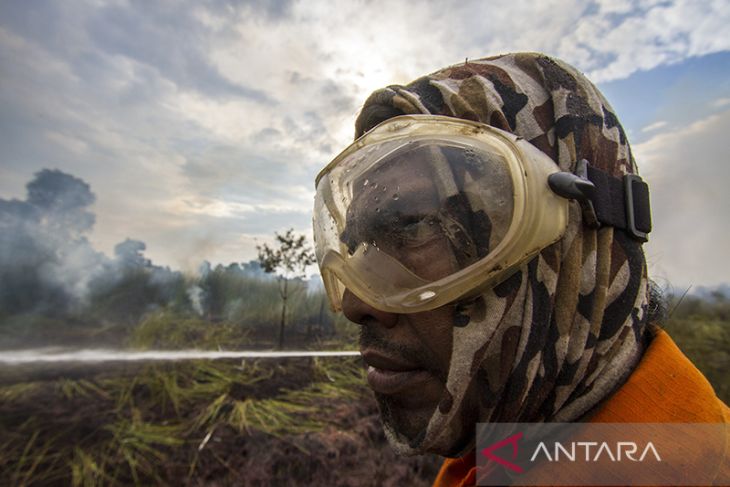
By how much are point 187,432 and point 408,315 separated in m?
4.81

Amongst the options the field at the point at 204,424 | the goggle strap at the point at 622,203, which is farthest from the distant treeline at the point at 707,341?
the goggle strap at the point at 622,203

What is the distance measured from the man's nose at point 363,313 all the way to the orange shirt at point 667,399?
65 centimetres

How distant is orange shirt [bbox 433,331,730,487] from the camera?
1.03m

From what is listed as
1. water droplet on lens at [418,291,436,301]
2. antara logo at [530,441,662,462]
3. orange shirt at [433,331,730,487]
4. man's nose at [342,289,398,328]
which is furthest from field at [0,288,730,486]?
water droplet on lens at [418,291,436,301]

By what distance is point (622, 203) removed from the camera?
1.29m

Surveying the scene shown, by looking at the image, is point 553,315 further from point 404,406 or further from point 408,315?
point 404,406

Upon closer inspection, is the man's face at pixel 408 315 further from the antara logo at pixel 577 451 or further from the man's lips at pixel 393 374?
the antara logo at pixel 577 451

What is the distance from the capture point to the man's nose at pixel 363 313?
1.28 meters

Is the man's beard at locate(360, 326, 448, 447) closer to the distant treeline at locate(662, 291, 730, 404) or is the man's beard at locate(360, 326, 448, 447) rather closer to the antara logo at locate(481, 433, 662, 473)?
the antara logo at locate(481, 433, 662, 473)

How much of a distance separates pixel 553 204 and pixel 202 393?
6.39 meters

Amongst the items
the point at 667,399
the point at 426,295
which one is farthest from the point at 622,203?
the point at 426,295

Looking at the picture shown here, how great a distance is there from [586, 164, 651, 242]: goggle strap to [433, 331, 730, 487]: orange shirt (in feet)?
1.26

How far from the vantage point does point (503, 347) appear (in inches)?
45.1

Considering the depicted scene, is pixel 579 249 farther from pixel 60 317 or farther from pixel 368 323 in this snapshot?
pixel 60 317
